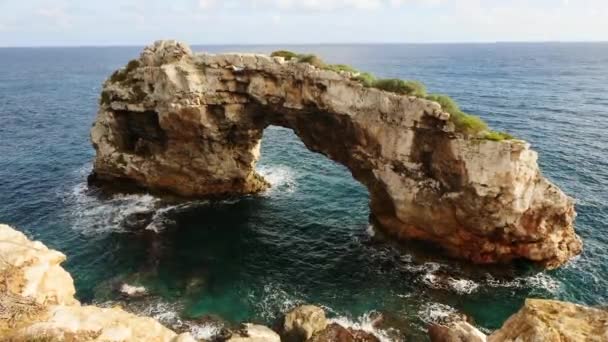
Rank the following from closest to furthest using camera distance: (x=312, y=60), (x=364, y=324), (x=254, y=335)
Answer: (x=254, y=335)
(x=364, y=324)
(x=312, y=60)

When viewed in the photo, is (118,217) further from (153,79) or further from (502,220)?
(502,220)

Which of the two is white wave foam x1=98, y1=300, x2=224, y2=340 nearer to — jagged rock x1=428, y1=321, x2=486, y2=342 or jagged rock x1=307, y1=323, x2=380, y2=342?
jagged rock x1=307, y1=323, x2=380, y2=342

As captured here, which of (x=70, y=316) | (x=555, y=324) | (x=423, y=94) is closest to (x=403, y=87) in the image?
(x=423, y=94)

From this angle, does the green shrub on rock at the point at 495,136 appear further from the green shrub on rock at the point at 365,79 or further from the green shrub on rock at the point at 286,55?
the green shrub on rock at the point at 286,55

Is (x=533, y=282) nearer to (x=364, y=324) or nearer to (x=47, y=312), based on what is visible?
(x=364, y=324)

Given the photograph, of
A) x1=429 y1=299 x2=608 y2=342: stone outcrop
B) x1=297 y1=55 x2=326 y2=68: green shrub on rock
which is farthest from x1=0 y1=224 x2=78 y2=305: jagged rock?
x1=297 y1=55 x2=326 y2=68: green shrub on rock

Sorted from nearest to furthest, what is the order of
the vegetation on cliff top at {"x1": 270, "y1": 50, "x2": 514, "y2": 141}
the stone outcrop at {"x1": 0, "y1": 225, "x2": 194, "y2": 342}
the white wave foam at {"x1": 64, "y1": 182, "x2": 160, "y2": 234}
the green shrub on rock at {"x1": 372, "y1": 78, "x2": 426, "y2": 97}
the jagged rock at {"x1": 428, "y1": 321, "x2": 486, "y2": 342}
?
the stone outcrop at {"x1": 0, "y1": 225, "x2": 194, "y2": 342} → the jagged rock at {"x1": 428, "y1": 321, "x2": 486, "y2": 342} → the vegetation on cliff top at {"x1": 270, "y1": 50, "x2": 514, "y2": 141} → the green shrub on rock at {"x1": 372, "y1": 78, "x2": 426, "y2": 97} → the white wave foam at {"x1": 64, "y1": 182, "x2": 160, "y2": 234}
